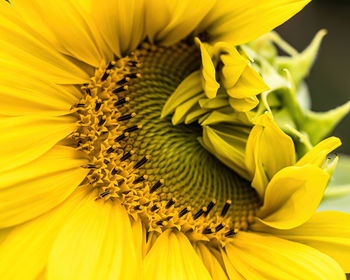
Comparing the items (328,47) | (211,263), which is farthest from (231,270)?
(328,47)

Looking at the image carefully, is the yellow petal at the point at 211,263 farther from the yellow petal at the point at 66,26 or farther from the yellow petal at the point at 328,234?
the yellow petal at the point at 66,26

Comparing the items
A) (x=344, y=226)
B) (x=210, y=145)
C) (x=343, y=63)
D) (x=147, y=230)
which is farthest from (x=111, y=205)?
(x=343, y=63)

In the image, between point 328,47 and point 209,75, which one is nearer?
point 209,75

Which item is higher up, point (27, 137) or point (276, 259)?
point (27, 137)

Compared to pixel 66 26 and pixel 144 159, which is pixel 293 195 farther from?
pixel 66 26

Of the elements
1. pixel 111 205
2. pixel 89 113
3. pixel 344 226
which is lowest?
pixel 344 226

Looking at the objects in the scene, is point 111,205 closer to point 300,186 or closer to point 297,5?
point 300,186

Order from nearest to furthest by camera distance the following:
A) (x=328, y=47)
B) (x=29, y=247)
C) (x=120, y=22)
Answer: (x=29, y=247), (x=120, y=22), (x=328, y=47)

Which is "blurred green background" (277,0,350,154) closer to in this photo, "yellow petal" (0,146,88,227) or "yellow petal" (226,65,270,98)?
"yellow petal" (226,65,270,98)
